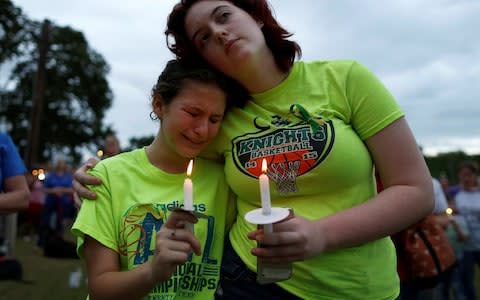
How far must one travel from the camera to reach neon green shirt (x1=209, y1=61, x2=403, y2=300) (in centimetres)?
167

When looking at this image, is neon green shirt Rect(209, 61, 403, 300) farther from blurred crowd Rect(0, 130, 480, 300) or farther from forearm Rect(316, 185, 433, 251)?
blurred crowd Rect(0, 130, 480, 300)

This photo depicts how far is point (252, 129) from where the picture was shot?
1.89 m

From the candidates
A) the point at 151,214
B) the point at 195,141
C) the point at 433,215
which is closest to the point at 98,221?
the point at 151,214

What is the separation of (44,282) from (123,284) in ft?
20.9

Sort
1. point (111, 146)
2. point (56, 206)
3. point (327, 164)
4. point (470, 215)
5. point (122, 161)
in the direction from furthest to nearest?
point (56, 206), point (470, 215), point (111, 146), point (122, 161), point (327, 164)

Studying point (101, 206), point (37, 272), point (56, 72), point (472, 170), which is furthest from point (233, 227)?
point (56, 72)

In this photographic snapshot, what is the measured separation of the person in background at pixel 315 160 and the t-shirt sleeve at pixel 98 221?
0.07m

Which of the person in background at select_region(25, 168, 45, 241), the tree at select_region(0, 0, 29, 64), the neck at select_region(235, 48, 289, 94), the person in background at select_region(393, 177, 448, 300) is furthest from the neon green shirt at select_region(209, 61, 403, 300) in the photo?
the tree at select_region(0, 0, 29, 64)

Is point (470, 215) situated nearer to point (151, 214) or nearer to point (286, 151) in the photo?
point (286, 151)

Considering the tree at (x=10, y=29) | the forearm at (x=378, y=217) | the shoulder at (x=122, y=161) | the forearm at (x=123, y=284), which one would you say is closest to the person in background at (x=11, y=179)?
the shoulder at (x=122, y=161)

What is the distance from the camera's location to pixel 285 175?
5.71 feet

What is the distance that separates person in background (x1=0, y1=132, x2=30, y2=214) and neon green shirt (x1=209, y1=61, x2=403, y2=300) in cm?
219

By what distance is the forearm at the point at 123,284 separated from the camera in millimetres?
1569

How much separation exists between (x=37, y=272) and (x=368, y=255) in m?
7.66
